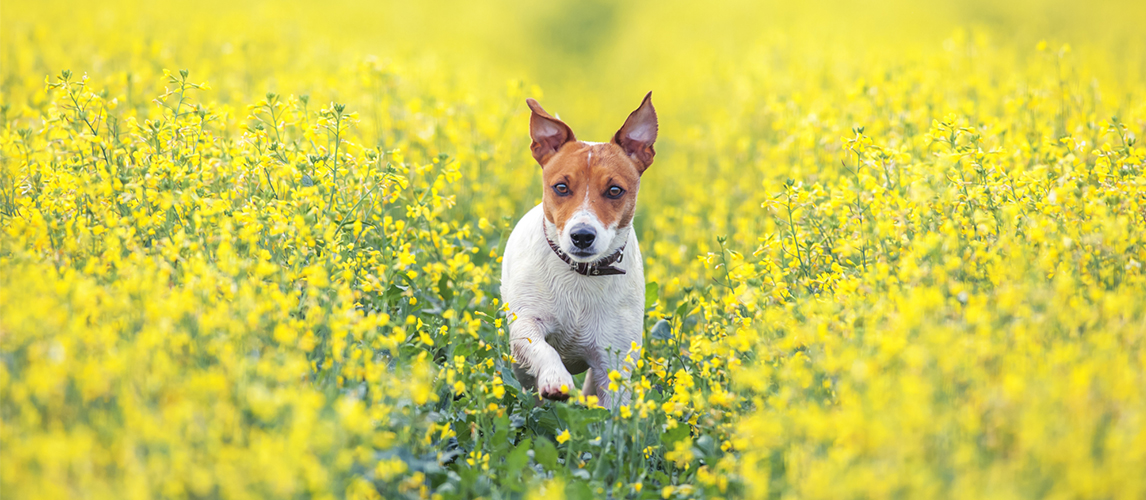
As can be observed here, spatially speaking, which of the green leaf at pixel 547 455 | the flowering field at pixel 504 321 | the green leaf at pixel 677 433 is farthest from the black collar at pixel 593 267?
the green leaf at pixel 547 455

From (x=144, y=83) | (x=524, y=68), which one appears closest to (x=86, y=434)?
(x=144, y=83)

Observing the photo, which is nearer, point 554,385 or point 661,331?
point 554,385

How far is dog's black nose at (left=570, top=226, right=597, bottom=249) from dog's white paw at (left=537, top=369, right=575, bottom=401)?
2.23 feet

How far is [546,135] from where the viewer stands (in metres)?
5.09

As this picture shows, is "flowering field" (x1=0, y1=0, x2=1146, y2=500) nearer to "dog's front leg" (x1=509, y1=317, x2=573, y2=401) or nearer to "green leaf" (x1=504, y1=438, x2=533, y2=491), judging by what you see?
"green leaf" (x1=504, y1=438, x2=533, y2=491)

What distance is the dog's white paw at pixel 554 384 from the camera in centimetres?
407

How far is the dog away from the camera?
4.47 metres

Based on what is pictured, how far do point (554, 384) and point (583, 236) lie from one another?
801mm

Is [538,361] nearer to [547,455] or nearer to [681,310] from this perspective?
[547,455]

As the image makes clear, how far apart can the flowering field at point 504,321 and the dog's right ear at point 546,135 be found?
0.49 meters

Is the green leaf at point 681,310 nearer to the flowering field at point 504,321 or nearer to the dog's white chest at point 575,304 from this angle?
the flowering field at point 504,321

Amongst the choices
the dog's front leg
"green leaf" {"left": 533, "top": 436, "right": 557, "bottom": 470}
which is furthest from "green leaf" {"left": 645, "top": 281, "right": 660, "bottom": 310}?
"green leaf" {"left": 533, "top": 436, "right": 557, "bottom": 470}

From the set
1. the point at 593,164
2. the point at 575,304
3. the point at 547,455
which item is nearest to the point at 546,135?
the point at 593,164

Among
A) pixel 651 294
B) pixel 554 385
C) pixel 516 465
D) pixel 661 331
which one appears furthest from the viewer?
pixel 651 294
